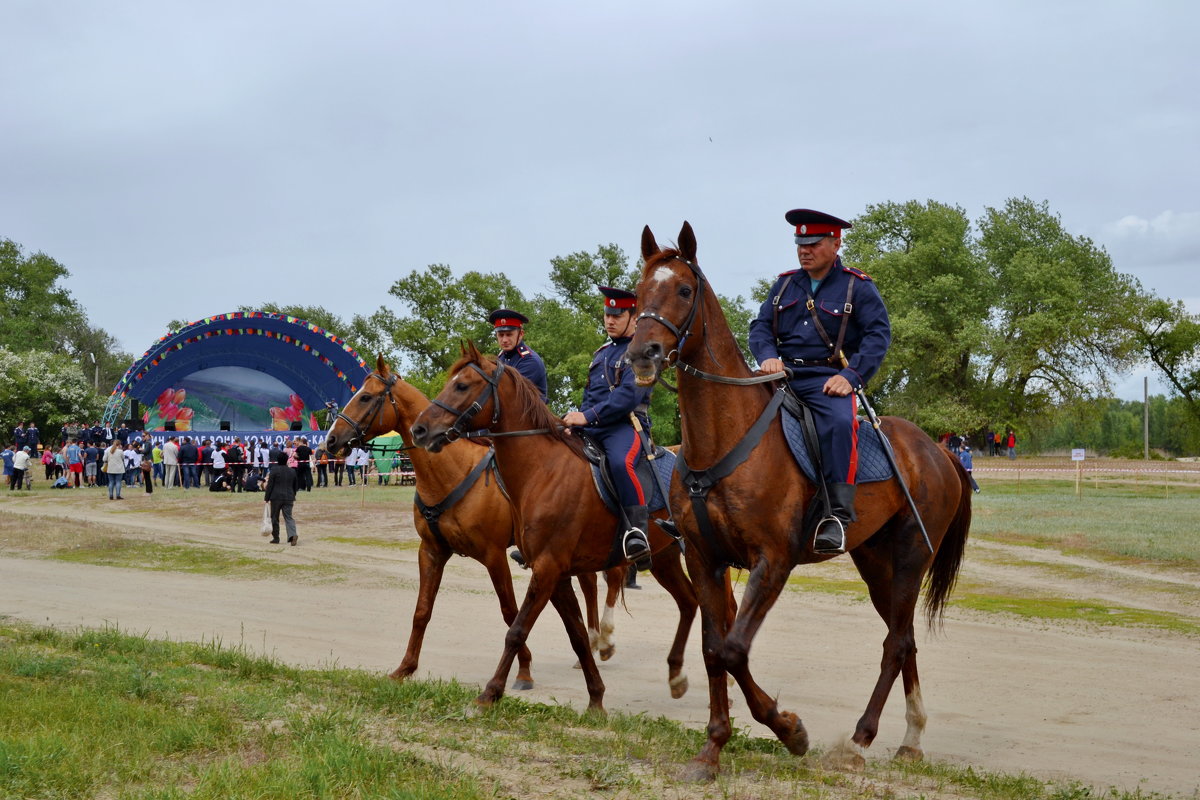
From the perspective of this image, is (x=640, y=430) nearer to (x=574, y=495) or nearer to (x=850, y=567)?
(x=574, y=495)

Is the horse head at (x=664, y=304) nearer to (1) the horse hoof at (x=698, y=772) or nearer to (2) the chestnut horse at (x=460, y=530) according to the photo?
(1) the horse hoof at (x=698, y=772)

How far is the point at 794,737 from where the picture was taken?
261 inches

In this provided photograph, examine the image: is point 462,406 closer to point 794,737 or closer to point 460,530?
point 460,530

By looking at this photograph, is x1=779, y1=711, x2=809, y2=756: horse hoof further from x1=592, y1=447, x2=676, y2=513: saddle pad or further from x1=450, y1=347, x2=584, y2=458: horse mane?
x1=450, y1=347, x2=584, y2=458: horse mane

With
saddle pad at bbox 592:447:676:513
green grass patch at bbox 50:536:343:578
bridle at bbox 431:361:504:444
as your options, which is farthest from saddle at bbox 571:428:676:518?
green grass patch at bbox 50:536:343:578

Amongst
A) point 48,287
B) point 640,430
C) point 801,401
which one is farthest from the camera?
point 48,287

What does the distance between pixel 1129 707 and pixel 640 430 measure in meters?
4.58

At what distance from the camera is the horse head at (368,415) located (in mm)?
11031

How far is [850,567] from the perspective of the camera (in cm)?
2034

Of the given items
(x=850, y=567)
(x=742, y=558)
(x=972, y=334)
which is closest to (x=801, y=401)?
(x=742, y=558)

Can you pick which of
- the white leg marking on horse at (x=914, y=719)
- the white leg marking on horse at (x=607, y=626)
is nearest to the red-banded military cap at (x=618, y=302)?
the white leg marking on horse at (x=607, y=626)

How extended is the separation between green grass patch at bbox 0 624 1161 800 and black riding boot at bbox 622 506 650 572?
1568mm

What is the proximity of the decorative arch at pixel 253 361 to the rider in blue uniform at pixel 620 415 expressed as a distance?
1739 inches

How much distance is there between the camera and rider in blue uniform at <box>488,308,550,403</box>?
33.5 ft
